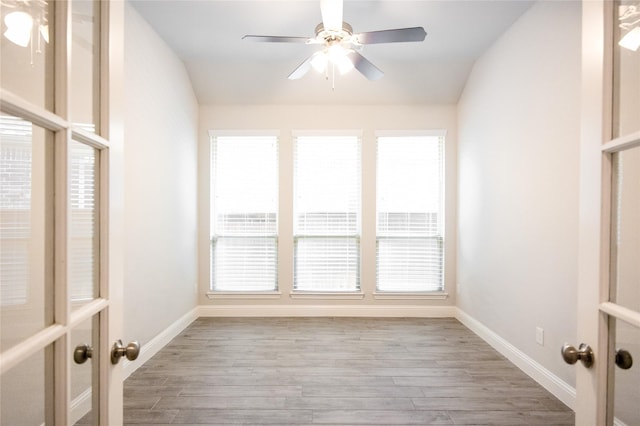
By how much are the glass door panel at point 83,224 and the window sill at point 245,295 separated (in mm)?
3386

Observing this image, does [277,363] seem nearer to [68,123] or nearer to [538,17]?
[68,123]

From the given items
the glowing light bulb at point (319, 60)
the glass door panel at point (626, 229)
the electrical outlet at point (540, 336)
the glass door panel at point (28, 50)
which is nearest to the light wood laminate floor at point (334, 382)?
the electrical outlet at point (540, 336)

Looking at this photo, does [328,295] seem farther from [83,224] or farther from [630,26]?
[630,26]

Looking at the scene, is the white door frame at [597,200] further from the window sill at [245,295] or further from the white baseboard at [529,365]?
the window sill at [245,295]

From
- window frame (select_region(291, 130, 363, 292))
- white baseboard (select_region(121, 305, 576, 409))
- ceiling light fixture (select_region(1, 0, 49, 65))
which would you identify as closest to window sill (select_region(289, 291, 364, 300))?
window frame (select_region(291, 130, 363, 292))

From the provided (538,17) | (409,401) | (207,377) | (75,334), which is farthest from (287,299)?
(538,17)

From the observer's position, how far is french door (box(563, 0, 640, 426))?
2.60ft

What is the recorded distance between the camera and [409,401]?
2240mm

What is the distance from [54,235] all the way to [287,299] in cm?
364

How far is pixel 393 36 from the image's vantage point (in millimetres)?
2182

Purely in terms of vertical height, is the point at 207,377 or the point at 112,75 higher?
the point at 112,75

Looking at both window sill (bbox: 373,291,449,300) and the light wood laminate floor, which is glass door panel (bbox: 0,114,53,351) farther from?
window sill (bbox: 373,291,449,300)

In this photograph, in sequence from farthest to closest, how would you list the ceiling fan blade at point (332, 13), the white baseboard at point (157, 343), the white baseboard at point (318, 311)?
1. the white baseboard at point (318, 311)
2. the white baseboard at point (157, 343)
3. the ceiling fan blade at point (332, 13)

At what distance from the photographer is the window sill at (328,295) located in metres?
4.13
